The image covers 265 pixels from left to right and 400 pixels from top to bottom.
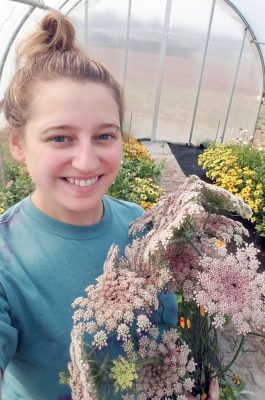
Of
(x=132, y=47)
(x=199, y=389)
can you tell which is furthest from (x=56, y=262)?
(x=132, y=47)

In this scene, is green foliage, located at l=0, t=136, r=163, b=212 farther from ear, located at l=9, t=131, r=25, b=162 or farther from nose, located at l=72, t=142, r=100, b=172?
nose, located at l=72, t=142, r=100, b=172

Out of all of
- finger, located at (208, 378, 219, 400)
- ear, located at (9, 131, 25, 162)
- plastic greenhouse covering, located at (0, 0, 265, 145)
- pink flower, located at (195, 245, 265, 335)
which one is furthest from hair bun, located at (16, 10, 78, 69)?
plastic greenhouse covering, located at (0, 0, 265, 145)

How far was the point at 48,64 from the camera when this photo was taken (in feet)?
2.45

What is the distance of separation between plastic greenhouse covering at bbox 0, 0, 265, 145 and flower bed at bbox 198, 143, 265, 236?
1.29 m

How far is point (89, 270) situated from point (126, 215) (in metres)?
0.21

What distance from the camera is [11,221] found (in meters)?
0.79

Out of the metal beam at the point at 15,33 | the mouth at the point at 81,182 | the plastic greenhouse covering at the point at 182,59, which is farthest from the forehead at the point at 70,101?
the plastic greenhouse covering at the point at 182,59

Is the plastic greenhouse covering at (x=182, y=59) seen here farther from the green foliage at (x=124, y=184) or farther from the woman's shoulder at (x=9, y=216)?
the woman's shoulder at (x=9, y=216)

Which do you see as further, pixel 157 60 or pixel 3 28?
pixel 157 60

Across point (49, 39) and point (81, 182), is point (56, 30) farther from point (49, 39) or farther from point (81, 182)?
point (81, 182)

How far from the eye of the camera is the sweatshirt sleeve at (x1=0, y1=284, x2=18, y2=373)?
0.61 m

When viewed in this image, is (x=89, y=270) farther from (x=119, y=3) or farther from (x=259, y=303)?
(x=119, y=3)

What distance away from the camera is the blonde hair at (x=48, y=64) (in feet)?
2.41

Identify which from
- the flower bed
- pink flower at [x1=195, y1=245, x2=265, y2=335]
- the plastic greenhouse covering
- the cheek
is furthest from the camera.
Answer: the plastic greenhouse covering
